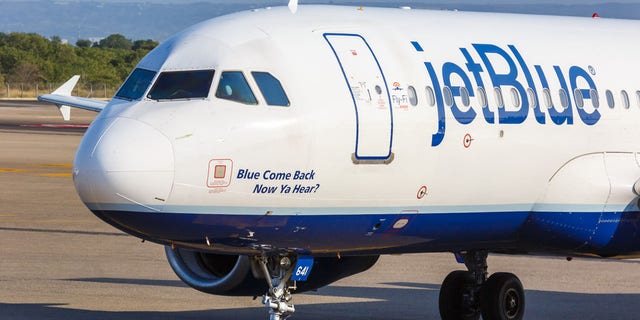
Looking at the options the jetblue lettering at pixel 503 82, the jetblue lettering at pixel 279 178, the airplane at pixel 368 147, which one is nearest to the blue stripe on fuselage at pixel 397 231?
the airplane at pixel 368 147

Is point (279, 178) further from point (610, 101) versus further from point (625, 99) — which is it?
point (625, 99)

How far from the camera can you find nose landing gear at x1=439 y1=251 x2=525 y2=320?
1991 centimetres

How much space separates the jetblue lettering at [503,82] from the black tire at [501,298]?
2.46m

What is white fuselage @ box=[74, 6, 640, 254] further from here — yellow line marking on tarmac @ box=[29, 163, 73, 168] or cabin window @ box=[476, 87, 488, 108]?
yellow line marking on tarmac @ box=[29, 163, 73, 168]

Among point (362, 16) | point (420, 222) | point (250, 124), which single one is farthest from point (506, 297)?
point (250, 124)

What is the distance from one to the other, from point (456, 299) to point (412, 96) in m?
4.27

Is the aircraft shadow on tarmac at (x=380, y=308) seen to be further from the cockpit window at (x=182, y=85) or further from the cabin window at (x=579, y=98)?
the cockpit window at (x=182, y=85)

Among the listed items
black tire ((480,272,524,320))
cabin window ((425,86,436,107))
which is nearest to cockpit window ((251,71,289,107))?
cabin window ((425,86,436,107))

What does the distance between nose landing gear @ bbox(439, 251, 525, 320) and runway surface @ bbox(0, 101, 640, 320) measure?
102cm

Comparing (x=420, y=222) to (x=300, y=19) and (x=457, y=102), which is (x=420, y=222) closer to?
(x=457, y=102)

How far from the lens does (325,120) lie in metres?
16.2

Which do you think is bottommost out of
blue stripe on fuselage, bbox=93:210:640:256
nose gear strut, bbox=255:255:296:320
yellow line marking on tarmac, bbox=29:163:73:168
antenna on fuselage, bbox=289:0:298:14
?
yellow line marking on tarmac, bbox=29:163:73:168

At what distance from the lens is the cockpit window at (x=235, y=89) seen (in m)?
15.9

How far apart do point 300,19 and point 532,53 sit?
341cm
